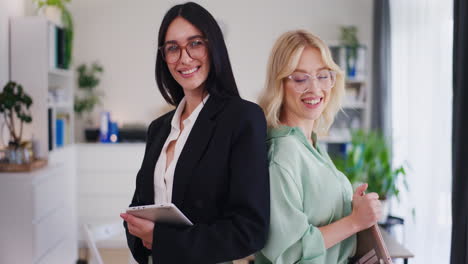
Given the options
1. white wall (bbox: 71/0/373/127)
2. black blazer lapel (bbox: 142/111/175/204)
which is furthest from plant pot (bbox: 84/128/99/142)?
black blazer lapel (bbox: 142/111/175/204)

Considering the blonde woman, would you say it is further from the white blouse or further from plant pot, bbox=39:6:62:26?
plant pot, bbox=39:6:62:26

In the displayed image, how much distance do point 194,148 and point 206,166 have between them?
0.07 m

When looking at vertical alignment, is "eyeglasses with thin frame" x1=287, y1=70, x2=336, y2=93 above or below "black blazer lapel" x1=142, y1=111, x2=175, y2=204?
above

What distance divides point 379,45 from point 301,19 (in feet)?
3.68

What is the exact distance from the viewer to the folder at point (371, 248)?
1292 millimetres

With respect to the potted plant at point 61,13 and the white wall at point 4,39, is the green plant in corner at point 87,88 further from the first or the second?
the white wall at point 4,39

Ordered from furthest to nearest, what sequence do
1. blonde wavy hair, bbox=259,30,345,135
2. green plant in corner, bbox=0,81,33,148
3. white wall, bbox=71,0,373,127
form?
1. white wall, bbox=71,0,373,127
2. green plant in corner, bbox=0,81,33,148
3. blonde wavy hair, bbox=259,30,345,135

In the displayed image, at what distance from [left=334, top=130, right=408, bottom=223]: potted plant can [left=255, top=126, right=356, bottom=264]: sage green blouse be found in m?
2.38

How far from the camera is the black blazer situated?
4.00 feet

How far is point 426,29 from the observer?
3.62 metres

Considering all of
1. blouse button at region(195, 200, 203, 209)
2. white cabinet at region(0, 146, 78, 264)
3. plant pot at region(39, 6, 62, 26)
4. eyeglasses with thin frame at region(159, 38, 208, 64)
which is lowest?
white cabinet at region(0, 146, 78, 264)

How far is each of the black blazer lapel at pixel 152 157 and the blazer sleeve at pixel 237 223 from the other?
0.59 feet

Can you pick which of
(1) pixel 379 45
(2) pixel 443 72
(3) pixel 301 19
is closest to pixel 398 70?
(1) pixel 379 45

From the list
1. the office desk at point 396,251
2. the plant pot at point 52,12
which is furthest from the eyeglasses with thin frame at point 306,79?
the plant pot at point 52,12
